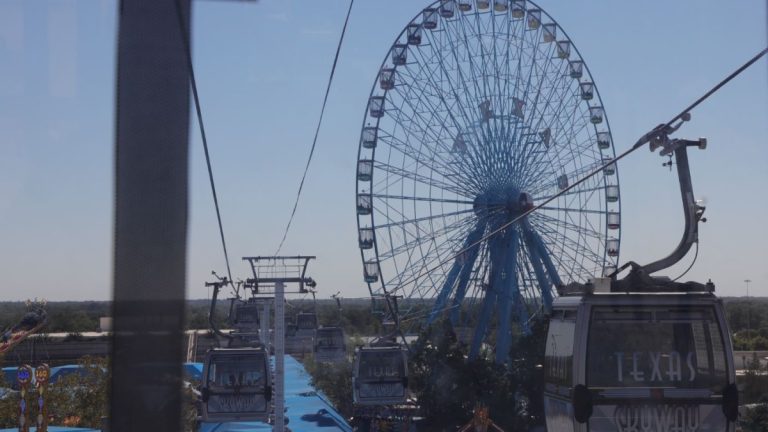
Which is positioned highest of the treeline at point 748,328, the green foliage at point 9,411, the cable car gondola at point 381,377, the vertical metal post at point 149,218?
the vertical metal post at point 149,218

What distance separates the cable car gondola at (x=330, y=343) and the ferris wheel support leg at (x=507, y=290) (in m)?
4.96

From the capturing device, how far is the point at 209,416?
15.4 meters

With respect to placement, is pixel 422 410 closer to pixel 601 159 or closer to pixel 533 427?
pixel 533 427

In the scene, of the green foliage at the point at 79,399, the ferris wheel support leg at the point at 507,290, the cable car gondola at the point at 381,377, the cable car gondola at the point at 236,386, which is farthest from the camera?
the ferris wheel support leg at the point at 507,290

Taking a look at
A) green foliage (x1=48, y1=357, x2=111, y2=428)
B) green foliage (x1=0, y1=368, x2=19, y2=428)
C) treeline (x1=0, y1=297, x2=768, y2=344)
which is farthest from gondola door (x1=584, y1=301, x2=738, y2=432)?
green foliage (x1=0, y1=368, x2=19, y2=428)

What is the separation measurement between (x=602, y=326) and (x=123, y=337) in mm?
5247

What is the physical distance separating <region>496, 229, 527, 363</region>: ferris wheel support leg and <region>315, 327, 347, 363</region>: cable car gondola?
16.3 ft

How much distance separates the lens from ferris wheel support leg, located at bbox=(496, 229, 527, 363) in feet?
79.8

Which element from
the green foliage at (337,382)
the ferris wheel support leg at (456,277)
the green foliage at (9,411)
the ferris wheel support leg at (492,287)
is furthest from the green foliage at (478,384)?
the green foliage at (9,411)

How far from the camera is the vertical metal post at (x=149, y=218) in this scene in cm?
438

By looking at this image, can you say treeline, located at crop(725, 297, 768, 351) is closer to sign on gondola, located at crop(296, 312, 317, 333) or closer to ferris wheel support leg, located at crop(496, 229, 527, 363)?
ferris wheel support leg, located at crop(496, 229, 527, 363)

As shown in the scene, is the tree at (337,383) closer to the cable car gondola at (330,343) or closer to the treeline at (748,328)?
the cable car gondola at (330,343)

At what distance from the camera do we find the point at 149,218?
4.43 m

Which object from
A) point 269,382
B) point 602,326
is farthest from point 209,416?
point 602,326
